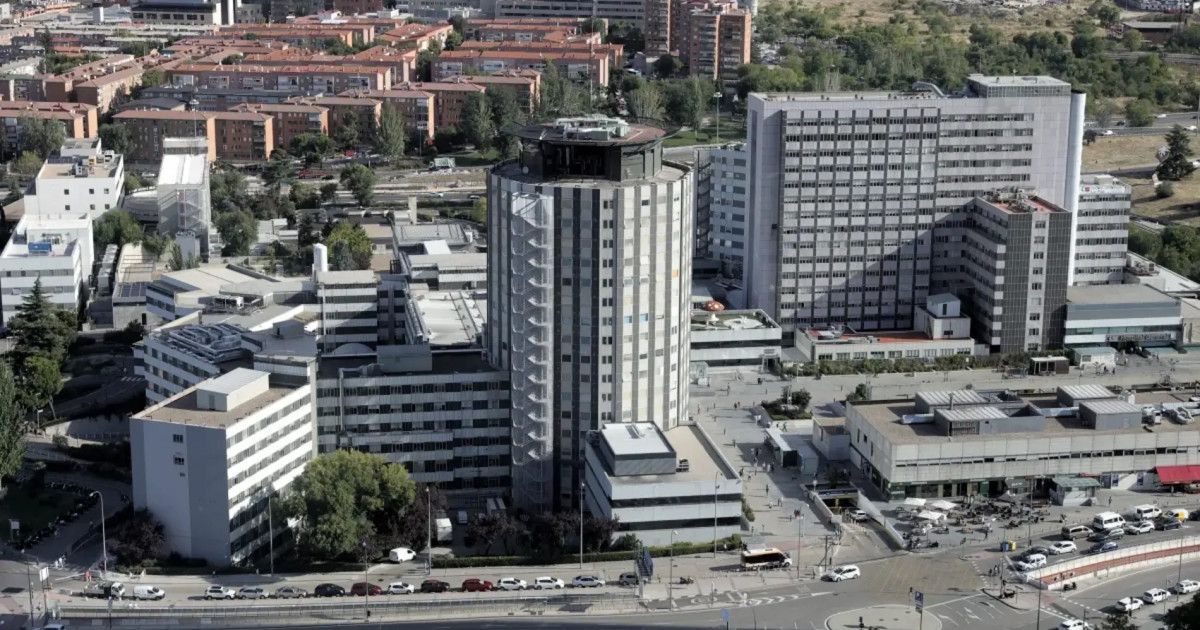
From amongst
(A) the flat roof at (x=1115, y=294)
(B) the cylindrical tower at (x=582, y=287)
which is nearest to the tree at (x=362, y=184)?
(A) the flat roof at (x=1115, y=294)

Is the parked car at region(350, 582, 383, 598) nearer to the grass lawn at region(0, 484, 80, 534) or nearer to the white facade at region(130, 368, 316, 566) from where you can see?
the white facade at region(130, 368, 316, 566)

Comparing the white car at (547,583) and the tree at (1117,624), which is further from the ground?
the tree at (1117,624)

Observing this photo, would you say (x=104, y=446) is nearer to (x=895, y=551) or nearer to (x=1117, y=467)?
(x=895, y=551)

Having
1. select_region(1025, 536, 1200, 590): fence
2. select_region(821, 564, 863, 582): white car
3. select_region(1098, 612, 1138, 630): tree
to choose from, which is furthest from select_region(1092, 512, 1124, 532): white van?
select_region(821, 564, 863, 582): white car

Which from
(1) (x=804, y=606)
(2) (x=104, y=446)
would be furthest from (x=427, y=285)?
(1) (x=804, y=606)

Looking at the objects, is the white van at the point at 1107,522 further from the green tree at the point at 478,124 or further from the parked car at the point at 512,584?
the green tree at the point at 478,124

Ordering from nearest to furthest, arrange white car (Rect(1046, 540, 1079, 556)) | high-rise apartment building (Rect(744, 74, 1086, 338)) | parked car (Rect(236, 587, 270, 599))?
parked car (Rect(236, 587, 270, 599)), white car (Rect(1046, 540, 1079, 556)), high-rise apartment building (Rect(744, 74, 1086, 338))

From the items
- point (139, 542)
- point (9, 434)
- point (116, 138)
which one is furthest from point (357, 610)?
→ point (116, 138)
